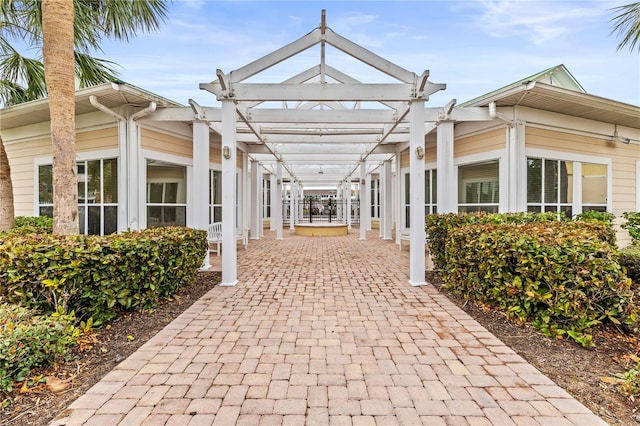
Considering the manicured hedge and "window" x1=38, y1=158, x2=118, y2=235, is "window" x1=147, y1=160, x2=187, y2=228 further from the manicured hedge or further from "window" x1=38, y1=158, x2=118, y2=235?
the manicured hedge

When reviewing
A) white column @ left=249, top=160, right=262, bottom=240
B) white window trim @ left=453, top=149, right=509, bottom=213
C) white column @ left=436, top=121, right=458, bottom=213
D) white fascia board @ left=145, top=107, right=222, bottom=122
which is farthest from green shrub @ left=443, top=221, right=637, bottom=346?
white column @ left=249, top=160, right=262, bottom=240

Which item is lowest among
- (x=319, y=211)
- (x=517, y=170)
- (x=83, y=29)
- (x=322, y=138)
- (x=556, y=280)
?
(x=556, y=280)

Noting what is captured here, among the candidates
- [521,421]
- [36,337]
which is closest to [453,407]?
[521,421]

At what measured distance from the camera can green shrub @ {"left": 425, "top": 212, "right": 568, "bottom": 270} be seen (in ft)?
16.1

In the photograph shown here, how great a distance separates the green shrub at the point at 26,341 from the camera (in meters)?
2.17

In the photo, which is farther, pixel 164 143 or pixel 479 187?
pixel 479 187

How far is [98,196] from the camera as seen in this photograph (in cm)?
696

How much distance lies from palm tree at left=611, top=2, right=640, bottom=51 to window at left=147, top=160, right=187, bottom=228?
32.4 feet

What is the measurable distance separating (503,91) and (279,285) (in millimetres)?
5444

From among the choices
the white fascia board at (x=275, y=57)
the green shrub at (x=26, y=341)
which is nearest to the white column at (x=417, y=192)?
the white fascia board at (x=275, y=57)

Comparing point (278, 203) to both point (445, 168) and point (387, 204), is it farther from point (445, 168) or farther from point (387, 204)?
point (445, 168)

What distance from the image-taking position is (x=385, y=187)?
1189cm

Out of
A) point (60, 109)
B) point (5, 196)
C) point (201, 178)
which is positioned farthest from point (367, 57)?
point (5, 196)

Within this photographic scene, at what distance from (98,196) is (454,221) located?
7350 mm
